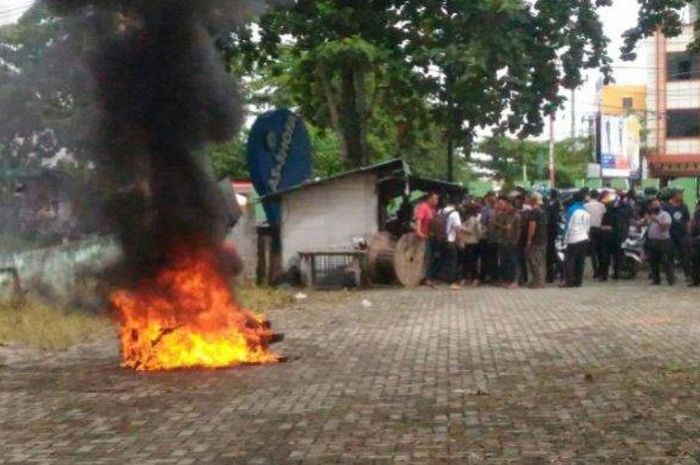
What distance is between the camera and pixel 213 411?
9.27 metres

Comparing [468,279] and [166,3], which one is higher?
[166,3]

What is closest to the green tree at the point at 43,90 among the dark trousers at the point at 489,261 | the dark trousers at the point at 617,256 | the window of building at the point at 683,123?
the dark trousers at the point at 489,261

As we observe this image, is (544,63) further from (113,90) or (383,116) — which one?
(113,90)

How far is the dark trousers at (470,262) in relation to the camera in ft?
74.8

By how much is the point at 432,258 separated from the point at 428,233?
58cm

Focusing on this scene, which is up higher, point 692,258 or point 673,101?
point 673,101

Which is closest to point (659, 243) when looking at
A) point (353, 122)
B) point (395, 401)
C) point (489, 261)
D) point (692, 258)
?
point (692, 258)

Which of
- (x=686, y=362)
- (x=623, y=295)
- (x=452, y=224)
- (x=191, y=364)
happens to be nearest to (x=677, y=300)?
(x=623, y=295)

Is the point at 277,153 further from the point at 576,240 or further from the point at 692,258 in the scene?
the point at 692,258

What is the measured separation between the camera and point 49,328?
586 inches

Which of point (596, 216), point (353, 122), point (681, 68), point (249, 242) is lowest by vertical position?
point (249, 242)

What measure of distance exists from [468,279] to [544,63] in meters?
3.98

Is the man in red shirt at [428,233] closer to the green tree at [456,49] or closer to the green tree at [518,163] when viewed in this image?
the green tree at [456,49]

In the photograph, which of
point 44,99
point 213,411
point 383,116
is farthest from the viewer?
point 383,116
